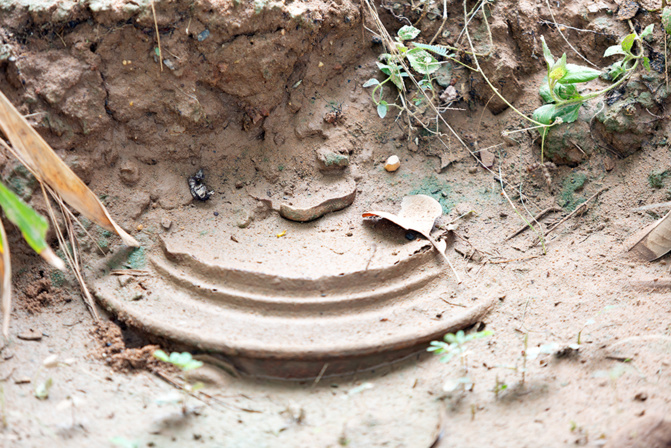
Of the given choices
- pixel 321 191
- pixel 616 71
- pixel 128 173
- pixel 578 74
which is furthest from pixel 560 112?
pixel 128 173

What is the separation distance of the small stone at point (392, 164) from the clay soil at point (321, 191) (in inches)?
1.5

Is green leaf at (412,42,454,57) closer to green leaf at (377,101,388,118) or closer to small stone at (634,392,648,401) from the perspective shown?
green leaf at (377,101,388,118)

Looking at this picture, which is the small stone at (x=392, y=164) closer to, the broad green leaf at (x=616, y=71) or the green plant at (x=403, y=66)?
the green plant at (x=403, y=66)

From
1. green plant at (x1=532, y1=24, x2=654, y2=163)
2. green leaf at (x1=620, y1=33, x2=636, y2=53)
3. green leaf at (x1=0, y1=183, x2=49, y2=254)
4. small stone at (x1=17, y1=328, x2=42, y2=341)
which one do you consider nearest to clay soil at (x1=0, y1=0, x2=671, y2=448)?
small stone at (x1=17, y1=328, x2=42, y2=341)

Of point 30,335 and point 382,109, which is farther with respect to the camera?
point 382,109

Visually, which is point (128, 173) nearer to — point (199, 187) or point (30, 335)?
point (199, 187)

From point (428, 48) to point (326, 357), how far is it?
1662 mm

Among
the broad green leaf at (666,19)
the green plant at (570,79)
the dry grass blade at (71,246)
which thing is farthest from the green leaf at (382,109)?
the dry grass blade at (71,246)

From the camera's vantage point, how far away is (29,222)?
1.73m

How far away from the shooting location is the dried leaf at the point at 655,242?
2420 mm

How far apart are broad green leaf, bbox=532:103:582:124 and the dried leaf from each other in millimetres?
641

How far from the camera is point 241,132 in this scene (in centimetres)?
285

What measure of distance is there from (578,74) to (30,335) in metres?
2.68

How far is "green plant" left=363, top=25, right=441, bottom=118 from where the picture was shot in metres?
2.83
